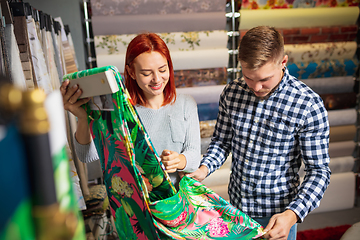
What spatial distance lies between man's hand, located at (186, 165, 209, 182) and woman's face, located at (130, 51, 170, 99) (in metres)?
0.43

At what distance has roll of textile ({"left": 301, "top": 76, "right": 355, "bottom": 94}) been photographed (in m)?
3.44

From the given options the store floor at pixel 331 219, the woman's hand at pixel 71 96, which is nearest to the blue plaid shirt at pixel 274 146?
the woman's hand at pixel 71 96

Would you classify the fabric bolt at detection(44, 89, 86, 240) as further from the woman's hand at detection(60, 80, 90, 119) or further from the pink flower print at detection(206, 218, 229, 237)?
the pink flower print at detection(206, 218, 229, 237)

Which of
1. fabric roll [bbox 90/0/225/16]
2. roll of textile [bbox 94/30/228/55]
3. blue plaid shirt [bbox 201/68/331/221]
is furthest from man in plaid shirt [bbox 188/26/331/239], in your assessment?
fabric roll [bbox 90/0/225/16]

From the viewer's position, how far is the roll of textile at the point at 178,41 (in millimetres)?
2961

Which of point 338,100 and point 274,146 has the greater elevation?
point 274,146

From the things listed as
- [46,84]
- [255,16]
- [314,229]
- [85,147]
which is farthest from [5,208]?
[314,229]

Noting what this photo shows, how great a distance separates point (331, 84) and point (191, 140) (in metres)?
2.76

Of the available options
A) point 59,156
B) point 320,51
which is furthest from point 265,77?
point 320,51

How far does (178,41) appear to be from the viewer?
3084mm

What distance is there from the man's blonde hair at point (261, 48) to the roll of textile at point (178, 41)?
188cm

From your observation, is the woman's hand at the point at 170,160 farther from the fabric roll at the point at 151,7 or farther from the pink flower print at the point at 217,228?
the fabric roll at the point at 151,7

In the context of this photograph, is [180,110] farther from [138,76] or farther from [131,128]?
[131,128]

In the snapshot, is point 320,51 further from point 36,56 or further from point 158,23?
point 36,56
